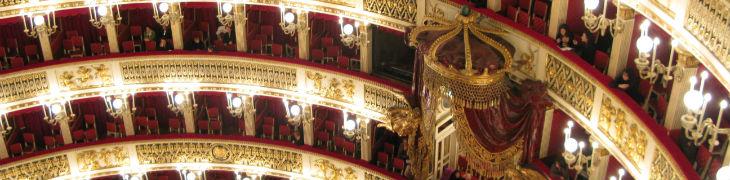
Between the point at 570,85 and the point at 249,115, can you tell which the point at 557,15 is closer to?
the point at 570,85

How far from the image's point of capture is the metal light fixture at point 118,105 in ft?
96.4

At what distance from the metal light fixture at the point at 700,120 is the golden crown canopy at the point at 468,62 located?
3.79m

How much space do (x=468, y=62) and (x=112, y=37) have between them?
1257 centimetres

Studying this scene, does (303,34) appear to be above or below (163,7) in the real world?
below

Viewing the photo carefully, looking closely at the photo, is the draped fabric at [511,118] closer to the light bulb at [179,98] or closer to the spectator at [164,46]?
the spectator at [164,46]

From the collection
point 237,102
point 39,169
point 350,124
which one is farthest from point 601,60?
point 39,169

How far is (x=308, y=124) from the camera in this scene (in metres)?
29.4

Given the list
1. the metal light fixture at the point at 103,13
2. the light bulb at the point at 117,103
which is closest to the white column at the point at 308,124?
the light bulb at the point at 117,103

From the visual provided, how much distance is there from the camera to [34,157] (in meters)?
29.2

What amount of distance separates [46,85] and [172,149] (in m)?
4.26

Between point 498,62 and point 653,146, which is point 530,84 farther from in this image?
point 653,146

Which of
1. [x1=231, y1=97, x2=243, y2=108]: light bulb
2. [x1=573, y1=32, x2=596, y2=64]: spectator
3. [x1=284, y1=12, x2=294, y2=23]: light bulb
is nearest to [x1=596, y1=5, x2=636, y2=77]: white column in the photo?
[x1=573, y1=32, x2=596, y2=64]: spectator

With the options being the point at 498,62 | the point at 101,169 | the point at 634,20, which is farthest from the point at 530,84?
the point at 101,169

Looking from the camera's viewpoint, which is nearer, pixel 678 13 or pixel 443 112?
pixel 678 13
